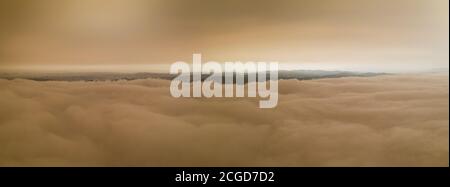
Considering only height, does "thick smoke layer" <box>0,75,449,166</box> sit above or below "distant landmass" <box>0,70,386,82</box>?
below

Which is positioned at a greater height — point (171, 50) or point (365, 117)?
point (171, 50)

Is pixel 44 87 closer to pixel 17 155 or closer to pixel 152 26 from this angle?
pixel 17 155

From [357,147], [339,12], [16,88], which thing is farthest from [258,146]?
[16,88]

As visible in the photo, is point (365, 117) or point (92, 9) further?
point (92, 9)

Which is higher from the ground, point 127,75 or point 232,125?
point 127,75

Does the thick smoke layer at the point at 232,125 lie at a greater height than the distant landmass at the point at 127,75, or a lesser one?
lesser

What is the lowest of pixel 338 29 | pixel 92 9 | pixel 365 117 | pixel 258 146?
pixel 258 146

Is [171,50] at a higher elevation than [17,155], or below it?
higher

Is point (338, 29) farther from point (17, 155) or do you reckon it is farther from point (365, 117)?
point (17, 155)
